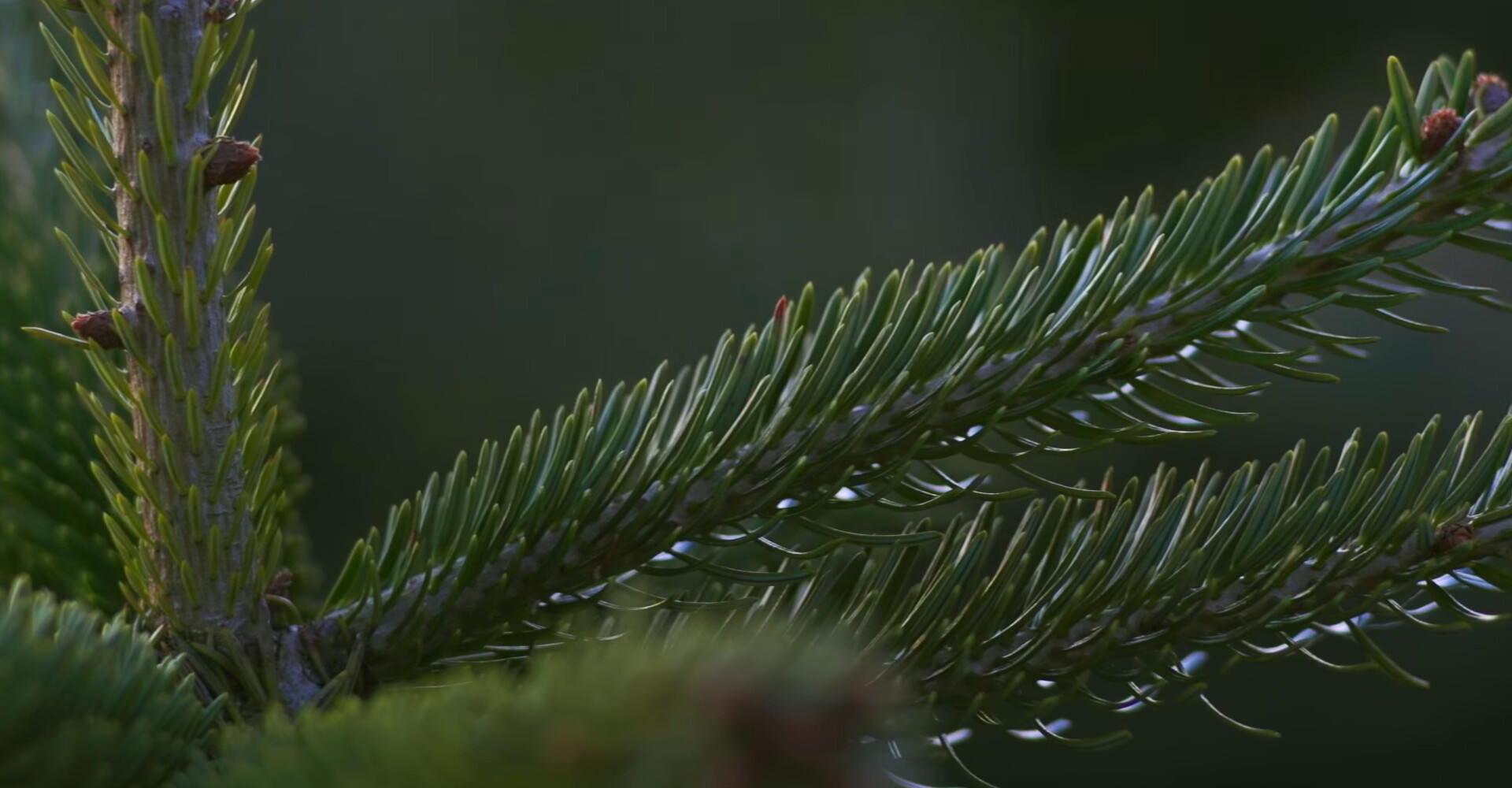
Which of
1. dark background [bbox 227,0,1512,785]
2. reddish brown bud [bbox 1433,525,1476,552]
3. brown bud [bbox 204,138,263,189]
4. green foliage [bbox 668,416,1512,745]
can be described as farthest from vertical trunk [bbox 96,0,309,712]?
dark background [bbox 227,0,1512,785]

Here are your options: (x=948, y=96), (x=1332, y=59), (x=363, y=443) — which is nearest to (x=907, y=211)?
(x=948, y=96)

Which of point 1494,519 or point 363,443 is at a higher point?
point 1494,519

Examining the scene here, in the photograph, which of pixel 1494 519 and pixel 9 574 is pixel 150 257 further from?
pixel 1494 519

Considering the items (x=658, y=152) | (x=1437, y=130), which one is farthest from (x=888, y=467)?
(x=658, y=152)

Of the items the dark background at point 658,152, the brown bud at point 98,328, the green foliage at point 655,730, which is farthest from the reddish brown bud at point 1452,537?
the dark background at point 658,152

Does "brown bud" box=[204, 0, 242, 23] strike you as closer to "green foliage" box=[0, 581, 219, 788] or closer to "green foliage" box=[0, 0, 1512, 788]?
"green foliage" box=[0, 0, 1512, 788]
